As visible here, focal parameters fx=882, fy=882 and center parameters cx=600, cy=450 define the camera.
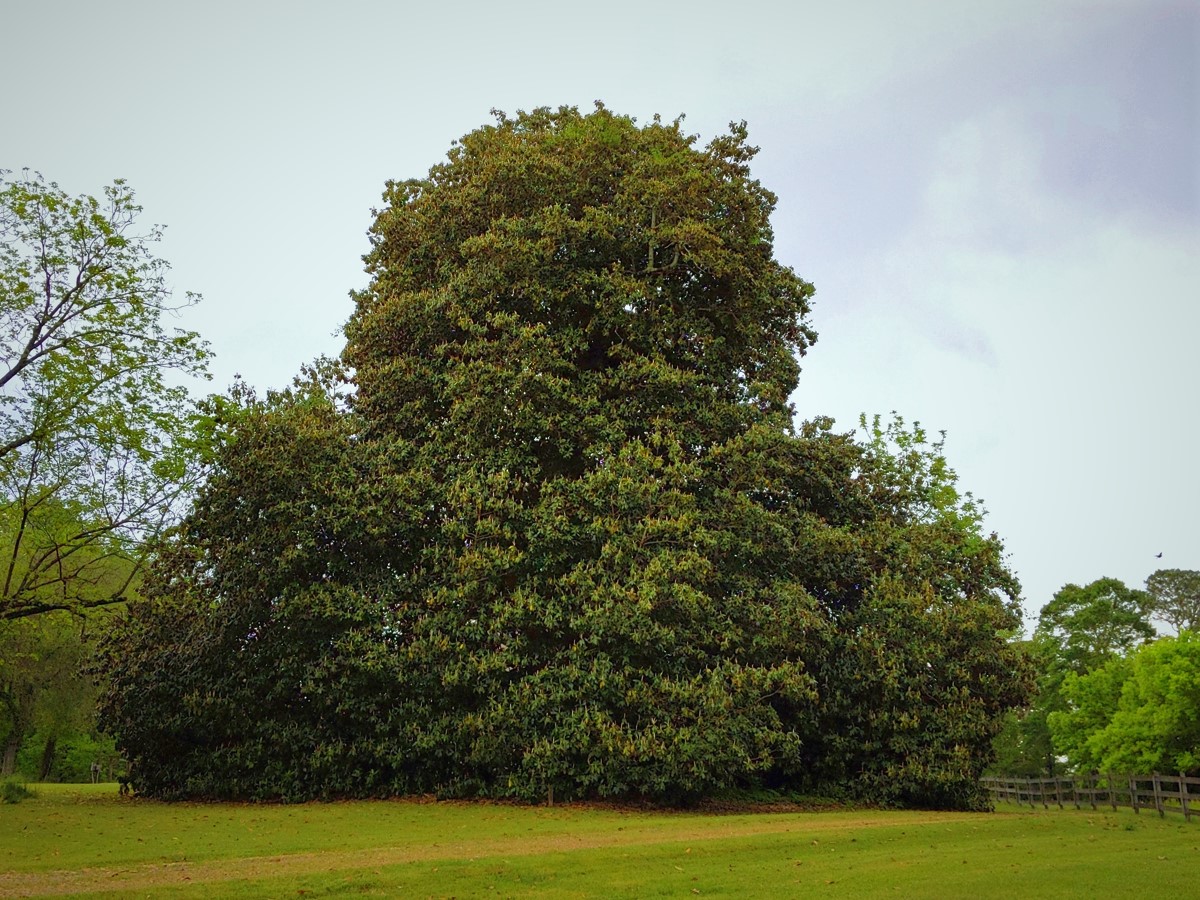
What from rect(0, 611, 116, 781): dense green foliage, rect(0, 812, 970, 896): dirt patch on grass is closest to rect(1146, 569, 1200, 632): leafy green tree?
rect(0, 812, 970, 896): dirt patch on grass

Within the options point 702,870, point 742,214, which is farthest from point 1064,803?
point 702,870

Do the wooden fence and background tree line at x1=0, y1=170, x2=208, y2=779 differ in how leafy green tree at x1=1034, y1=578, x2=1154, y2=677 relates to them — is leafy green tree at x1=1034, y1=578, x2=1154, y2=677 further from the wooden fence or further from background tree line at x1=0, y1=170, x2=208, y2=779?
background tree line at x1=0, y1=170, x2=208, y2=779

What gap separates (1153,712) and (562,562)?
99.7 feet

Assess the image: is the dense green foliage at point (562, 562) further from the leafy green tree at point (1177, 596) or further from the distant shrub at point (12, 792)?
the leafy green tree at point (1177, 596)

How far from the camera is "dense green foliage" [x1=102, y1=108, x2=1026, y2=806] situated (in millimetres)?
20406

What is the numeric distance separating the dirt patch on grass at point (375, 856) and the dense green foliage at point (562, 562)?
8.78 feet

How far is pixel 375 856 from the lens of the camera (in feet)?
41.6

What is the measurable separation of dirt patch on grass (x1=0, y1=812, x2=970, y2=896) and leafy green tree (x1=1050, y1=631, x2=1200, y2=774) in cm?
2436

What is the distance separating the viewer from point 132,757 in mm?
22906

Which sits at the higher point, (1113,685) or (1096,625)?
(1096,625)

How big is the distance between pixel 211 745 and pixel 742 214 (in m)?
20.4

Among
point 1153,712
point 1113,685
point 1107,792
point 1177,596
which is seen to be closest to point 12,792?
point 1107,792

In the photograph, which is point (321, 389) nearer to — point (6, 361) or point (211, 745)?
point (6, 361)

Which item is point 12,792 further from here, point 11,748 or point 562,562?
point 11,748
